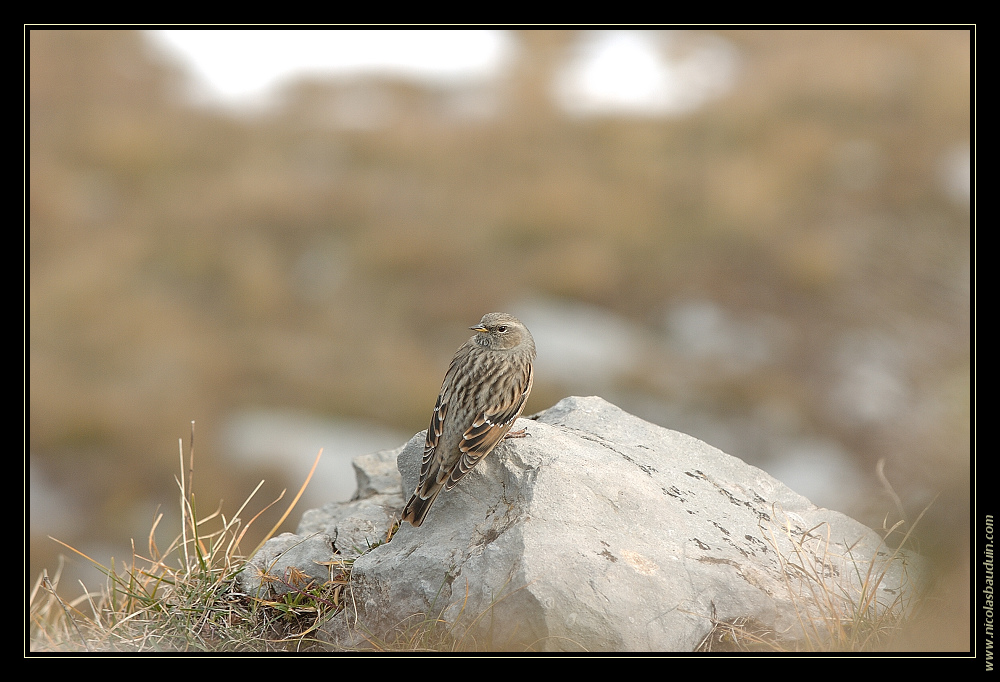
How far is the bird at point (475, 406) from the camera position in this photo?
165 inches

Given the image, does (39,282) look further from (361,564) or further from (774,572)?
(774,572)

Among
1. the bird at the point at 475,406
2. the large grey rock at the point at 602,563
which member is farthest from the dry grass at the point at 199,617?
the bird at the point at 475,406

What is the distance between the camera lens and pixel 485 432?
430cm

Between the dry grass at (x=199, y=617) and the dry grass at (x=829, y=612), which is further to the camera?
the dry grass at (x=199, y=617)

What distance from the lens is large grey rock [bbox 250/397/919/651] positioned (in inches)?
139

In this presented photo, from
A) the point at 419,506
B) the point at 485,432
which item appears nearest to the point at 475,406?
the point at 485,432

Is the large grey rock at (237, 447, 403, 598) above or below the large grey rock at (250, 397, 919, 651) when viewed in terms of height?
below

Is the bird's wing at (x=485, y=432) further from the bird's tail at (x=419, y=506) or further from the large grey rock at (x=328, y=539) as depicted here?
the large grey rock at (x=328, y=539)

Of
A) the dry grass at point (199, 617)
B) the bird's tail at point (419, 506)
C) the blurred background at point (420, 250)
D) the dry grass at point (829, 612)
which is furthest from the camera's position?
the blurred background at point (420, 250)

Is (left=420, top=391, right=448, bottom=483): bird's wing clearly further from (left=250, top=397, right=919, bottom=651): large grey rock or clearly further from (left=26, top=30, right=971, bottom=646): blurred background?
(left=26, top=30, right=971, bottom=646): blurred background

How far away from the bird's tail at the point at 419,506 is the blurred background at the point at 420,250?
18.0ft

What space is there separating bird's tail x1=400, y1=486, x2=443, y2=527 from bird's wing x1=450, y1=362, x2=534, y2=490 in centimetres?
10

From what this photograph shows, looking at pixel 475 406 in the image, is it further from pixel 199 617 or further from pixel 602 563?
pixel 199 617

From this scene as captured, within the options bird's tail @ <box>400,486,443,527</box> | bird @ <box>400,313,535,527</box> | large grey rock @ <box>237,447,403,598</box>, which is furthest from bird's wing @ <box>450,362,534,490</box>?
large grey rock @ <box>237,447,403,598</box>
